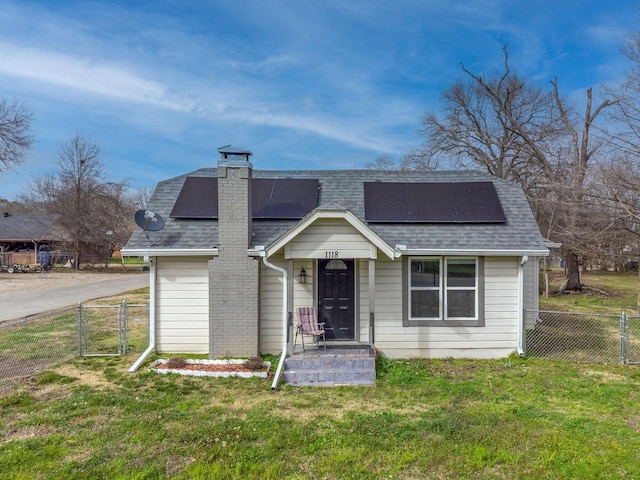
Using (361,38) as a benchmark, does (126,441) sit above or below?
below

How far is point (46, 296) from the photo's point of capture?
734 inches

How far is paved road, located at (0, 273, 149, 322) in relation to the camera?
579 inches

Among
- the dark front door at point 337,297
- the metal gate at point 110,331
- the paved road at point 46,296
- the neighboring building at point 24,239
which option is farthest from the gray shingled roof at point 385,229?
the neighboring building at point 24,239

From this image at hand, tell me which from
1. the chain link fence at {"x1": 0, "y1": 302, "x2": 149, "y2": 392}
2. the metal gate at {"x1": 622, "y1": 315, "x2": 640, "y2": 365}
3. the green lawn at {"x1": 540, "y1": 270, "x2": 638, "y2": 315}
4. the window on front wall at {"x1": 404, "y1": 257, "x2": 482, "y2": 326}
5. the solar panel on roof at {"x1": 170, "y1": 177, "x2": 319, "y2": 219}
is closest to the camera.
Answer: the chain link fence at {"x1": 0, "y1": 302, "x2": 149, "y2": 392}

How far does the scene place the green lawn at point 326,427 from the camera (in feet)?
14.6

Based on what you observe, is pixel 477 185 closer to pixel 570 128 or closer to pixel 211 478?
pixel 211 478

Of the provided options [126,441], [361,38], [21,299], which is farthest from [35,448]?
[21,299]

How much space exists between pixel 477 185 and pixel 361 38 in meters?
7.64

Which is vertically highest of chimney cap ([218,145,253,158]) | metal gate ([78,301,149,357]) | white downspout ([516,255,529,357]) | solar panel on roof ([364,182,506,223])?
chimney cap ([218,145,253,158])

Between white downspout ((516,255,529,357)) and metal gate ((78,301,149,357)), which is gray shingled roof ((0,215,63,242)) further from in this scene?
white downspout ((516,255,529,357))

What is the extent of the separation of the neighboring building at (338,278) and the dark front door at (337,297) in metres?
0.02

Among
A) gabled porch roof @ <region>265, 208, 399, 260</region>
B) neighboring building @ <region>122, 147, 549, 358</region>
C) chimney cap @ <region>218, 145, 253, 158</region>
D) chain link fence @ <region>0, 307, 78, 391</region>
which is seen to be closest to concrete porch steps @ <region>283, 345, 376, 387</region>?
neighboring building @ <region>122, 147, 549, 358</region>

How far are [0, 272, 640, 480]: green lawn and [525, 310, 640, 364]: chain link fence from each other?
1.21 metres

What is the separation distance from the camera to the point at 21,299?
1753 centimetres
